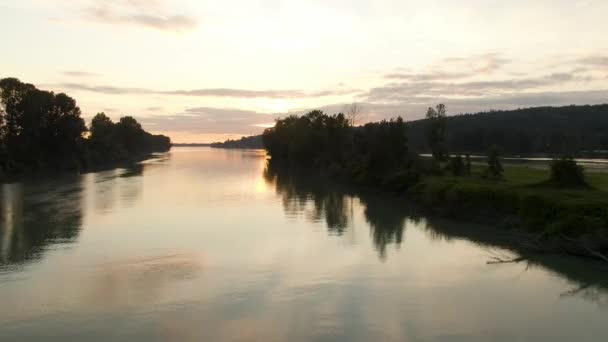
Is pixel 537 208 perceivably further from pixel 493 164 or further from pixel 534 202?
pixel 493 164

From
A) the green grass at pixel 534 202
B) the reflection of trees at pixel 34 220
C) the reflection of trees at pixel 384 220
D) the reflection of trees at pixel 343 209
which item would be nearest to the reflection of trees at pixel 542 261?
the green grass at pixel 534 202

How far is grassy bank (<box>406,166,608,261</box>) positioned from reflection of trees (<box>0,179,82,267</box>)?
92.7 feet

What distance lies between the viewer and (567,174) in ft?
131

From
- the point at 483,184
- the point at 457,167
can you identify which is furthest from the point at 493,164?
the point at 483,184

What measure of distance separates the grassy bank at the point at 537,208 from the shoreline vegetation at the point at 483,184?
4 cm

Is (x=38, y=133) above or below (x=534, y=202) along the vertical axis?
above

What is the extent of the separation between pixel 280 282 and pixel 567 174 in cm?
2824

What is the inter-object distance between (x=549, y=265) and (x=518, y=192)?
506 inches

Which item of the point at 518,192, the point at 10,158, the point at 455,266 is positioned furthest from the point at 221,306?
the point at 10,158

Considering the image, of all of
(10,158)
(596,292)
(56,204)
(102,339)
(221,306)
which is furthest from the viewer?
(10,158)

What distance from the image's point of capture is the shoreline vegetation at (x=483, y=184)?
1145 inches

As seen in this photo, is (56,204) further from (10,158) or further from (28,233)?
(10,158)

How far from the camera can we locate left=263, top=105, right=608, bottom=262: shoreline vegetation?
95.4ft

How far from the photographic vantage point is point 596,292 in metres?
22.0
